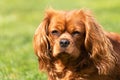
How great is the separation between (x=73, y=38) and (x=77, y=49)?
0.15 metres

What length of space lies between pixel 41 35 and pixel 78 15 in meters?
0.56

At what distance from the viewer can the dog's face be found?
27.6 feet

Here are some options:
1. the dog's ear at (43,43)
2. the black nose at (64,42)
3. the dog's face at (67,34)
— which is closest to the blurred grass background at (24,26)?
the dog's ear at (43,43)

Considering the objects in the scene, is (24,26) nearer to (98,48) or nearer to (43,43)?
(43,43)

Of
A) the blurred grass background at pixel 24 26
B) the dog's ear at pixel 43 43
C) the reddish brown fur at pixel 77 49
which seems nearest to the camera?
the reddish brown fur at pixel 77 49

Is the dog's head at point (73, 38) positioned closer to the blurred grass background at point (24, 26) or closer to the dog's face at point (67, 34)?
the dog's face at point (67, 34)

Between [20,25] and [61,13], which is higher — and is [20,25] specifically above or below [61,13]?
below

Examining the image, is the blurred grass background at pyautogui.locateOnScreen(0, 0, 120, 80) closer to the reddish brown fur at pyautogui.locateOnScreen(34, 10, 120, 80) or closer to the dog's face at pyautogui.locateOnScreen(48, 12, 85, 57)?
the reddish brown fur at pyautogui.locateOnScreen(34, 10, 120, 80)

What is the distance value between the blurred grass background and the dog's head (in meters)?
1.51

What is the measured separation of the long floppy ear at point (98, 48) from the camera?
8.61m

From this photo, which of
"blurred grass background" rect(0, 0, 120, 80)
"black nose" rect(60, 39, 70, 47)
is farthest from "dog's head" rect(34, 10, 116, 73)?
"blurred grass background" rect(0, 0, 120, 80)

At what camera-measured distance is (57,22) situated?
8.66 m

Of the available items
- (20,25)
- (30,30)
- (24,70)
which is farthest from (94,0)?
(24,70)

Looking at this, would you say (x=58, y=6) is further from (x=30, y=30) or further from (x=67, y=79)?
(x=67, y=79)
